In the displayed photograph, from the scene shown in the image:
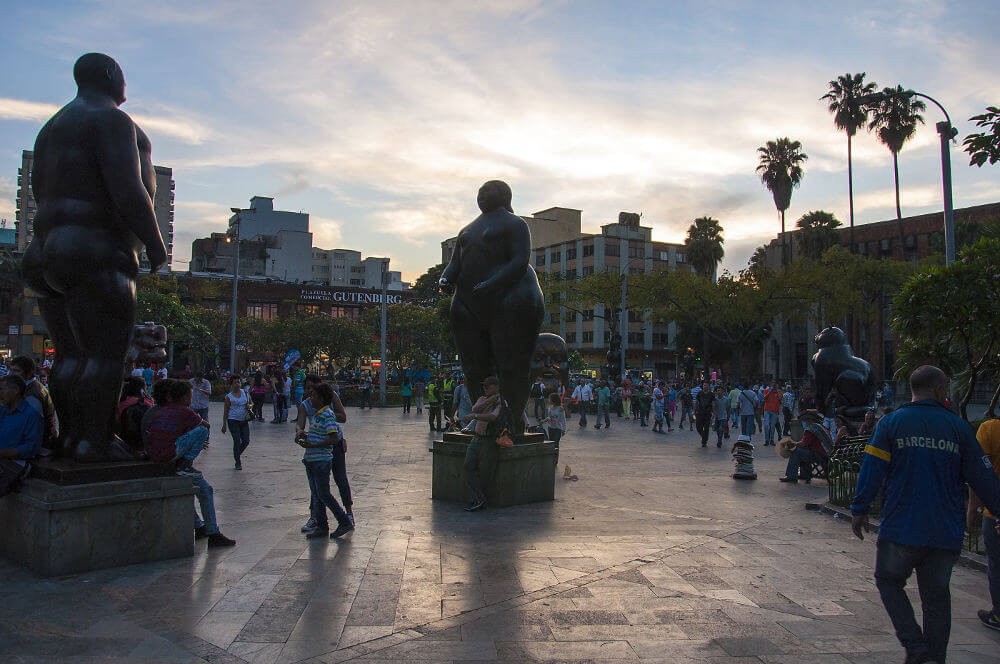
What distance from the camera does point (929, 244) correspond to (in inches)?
1827

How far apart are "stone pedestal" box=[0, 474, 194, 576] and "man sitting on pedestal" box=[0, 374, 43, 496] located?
13cm

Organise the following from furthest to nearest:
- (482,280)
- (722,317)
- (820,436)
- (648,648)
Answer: (722,317)
(820,436)
(482,280)
(648,648)

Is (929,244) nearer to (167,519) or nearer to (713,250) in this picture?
(713,250)

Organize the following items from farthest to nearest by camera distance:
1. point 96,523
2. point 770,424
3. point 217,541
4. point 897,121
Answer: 1. point 897,121
2. point 770,424
3. point 217,541
4. point 96,523

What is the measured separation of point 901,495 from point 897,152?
4271 cm

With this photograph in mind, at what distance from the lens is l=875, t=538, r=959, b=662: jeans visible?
3.49m

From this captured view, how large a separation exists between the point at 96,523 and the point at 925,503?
505cm

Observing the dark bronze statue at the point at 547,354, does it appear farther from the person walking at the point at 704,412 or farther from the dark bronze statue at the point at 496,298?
the dark bronze statue at the point at 496,298

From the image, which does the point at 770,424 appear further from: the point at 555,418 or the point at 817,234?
the point at 817,234

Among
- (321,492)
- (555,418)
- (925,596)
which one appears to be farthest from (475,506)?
(555,418)

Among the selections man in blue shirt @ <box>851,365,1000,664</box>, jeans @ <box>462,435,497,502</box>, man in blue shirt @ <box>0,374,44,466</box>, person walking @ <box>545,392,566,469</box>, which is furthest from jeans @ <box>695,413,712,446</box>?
man in blue shirt @ <box>0,374,44,466</box>

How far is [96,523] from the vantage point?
5012 millimetres

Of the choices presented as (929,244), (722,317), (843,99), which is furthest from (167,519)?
(929,244)

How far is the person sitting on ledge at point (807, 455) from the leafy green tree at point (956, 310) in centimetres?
323
